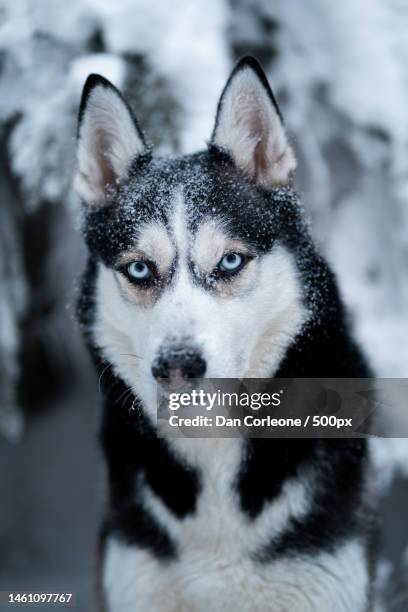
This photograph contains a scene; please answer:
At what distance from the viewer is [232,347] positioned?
116cm

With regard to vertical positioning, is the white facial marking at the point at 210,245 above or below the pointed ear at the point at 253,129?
below

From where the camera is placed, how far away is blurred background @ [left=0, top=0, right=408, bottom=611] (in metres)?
1.82

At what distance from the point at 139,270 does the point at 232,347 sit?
25 cm

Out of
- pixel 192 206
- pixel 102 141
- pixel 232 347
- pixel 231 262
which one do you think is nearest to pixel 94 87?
pixel 102 141

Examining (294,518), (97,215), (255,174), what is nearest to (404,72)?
(255,174)

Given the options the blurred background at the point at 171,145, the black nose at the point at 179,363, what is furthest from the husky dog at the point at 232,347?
the blurred background at the point at 171,145

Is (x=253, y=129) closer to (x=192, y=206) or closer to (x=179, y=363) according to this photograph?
(x=192, y=206)

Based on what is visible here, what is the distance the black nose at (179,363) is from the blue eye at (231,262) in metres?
0.21

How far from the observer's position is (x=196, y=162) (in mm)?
1321

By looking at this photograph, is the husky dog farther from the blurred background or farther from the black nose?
the blurred background

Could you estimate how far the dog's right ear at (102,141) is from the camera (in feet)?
4.20

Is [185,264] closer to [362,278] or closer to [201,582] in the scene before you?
[201,582]

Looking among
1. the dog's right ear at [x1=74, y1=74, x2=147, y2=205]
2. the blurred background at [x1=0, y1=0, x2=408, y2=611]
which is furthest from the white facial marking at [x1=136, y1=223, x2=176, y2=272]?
the blurred background at [x1=0, y1=0, x2=408, y2=611]

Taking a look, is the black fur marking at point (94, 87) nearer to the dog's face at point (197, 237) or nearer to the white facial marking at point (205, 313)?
the dog's face at point (197, 237)
